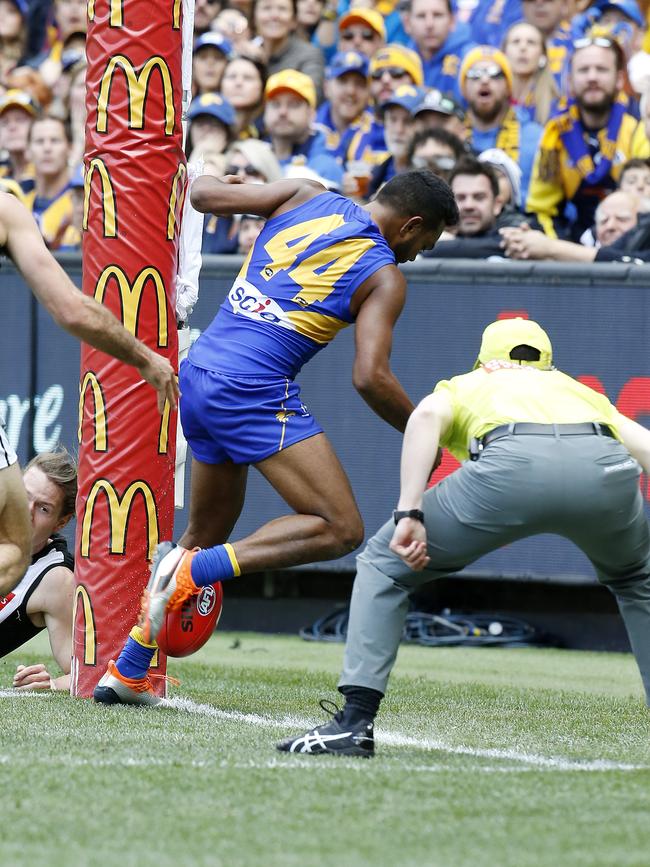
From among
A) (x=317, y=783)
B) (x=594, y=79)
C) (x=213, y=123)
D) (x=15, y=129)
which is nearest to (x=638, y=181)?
(x=594, y=79)

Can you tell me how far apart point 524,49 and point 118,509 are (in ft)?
21.4

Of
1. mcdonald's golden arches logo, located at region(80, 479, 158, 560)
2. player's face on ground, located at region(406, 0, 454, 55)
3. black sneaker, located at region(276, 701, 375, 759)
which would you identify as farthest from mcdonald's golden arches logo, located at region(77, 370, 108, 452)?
player's face on ground, located at region(406, 0, 454, 55)

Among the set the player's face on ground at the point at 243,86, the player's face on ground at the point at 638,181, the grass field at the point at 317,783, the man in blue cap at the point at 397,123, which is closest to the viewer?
the grass field at the point at 317,783

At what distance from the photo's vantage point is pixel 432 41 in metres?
12.7

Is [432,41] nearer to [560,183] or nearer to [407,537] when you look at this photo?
[560,183]

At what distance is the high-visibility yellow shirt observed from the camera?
490cm

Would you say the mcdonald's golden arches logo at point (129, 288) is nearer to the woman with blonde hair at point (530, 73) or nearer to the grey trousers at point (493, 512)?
the grey trousers at point (493, 512)

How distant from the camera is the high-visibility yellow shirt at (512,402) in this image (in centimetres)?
490

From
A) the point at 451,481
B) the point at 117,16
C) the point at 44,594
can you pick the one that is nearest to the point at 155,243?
the point at 117,16

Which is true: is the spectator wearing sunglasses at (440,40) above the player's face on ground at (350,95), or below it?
above

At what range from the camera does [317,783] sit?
4.25 metres

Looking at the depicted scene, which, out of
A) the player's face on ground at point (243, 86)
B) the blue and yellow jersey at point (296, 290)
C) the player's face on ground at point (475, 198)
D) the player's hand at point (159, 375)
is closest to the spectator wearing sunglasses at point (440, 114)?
the player's face on ground at point (475, 198)

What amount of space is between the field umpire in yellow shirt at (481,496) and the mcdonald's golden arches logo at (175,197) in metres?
1.94

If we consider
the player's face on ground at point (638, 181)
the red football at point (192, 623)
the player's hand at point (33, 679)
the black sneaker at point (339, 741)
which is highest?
the player's face on ground at point (638, 181)
